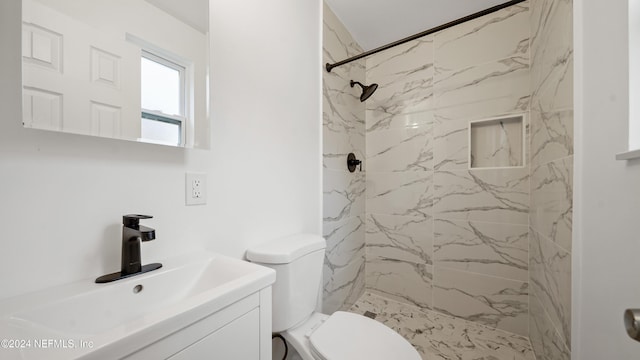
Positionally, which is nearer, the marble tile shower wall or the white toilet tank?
the white toilet tank

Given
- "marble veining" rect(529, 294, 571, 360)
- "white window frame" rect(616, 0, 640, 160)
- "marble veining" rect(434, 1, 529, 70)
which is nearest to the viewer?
"white window frame" rect(616, 0, 640, 160)

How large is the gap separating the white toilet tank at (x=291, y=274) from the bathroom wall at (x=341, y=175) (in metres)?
0.49

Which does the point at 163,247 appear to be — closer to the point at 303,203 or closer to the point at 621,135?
the point at 303,203

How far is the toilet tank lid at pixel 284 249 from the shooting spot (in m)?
0.95

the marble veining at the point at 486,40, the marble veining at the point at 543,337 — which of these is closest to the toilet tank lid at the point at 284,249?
the marble veining at the point at 543,337

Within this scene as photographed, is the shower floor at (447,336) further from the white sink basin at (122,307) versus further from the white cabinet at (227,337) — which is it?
the white sink basin at (122,307)

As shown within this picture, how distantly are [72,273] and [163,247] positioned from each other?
0.70 ft

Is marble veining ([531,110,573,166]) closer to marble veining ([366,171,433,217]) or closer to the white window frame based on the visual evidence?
the white window frame

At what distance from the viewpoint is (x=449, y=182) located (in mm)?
1825

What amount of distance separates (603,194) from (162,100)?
150 cm

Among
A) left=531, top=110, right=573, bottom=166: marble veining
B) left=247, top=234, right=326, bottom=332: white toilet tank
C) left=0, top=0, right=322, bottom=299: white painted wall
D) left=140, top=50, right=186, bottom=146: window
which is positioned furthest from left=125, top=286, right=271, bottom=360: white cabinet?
left=531, top=110, right=573, bottom=166: marble veining

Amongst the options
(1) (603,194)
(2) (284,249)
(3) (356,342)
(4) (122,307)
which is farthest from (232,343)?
(1) (603,194)

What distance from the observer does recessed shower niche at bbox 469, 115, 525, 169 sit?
5.38ft

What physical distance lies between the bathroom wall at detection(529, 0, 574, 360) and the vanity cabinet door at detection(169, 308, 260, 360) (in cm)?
120
